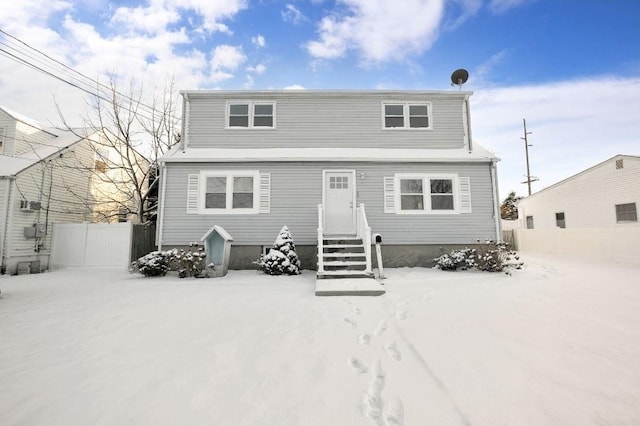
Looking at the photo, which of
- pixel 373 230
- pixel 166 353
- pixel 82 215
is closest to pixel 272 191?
pixel 373 230

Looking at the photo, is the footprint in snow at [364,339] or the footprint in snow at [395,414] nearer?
the footprint in snow at [395,414]

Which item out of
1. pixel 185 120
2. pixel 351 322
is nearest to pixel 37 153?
pixel 185 120

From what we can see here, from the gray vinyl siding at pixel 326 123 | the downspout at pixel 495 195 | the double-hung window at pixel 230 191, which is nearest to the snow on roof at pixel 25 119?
the gray vinyl siding at pixel 326 123

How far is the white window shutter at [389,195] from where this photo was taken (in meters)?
9.51

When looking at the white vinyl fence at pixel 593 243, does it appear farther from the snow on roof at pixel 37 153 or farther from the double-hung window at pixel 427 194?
the snow on roof at pixel 37 153

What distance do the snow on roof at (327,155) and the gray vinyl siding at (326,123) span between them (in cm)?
25

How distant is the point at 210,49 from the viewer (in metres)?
13.0

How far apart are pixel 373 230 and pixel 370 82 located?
7050mm

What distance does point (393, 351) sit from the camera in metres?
3.07

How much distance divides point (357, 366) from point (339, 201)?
281 inches

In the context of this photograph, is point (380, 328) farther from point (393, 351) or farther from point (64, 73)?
point (64, 73)

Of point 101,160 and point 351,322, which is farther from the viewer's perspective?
point 101,160

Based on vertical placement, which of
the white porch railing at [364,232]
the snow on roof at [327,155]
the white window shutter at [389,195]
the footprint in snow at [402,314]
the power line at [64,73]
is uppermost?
the power line at [64,73]

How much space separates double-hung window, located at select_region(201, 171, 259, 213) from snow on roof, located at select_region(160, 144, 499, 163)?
1.77 ft
